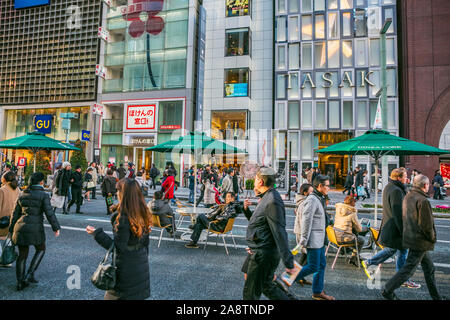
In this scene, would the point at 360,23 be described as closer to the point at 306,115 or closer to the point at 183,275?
the point at 306,115

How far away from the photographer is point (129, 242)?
2838 millimetres

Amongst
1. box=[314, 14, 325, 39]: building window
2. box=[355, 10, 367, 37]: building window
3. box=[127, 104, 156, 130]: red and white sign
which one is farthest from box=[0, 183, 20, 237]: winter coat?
box=[355, 10, 367, 37]: building window

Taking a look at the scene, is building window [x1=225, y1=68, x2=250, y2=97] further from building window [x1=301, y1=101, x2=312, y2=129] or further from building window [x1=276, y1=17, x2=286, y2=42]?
building window [x1=301, y1=101, x2=312, y2=129]

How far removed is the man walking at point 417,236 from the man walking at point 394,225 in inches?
15.1

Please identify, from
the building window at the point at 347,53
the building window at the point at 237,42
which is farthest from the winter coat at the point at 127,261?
the building window at the point at 347,53

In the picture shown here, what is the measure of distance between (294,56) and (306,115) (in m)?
5.89

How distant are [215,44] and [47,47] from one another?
59.1 ft

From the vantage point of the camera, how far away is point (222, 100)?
88.8 feet

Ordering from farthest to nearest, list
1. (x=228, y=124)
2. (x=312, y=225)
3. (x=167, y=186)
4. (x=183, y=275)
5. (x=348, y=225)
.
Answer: (x=228, y=124) → (x=167, y=186) → (x=348, y=225) → (x=183, y=275) → (x=312, y=225)

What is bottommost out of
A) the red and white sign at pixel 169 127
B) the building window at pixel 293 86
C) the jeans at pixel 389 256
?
the jeans at pixel 389 256

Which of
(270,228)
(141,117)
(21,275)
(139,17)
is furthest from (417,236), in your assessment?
(139,17)

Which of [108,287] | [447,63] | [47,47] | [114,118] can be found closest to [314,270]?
[108,287]

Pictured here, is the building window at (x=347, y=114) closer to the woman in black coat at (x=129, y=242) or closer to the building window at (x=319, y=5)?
the building window at (x=319, y=5)

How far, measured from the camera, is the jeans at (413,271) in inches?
159
